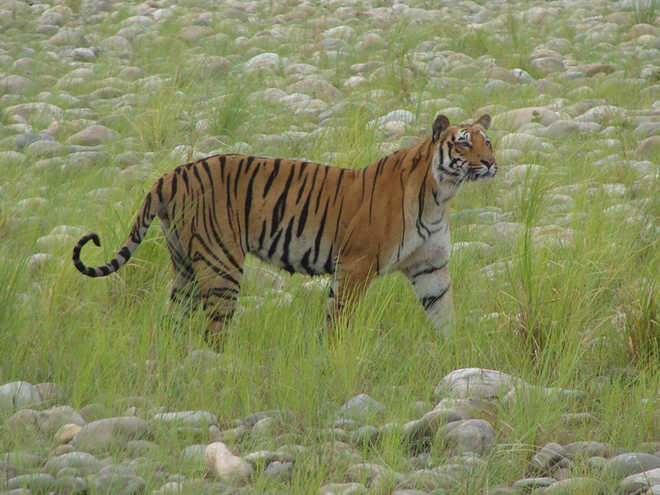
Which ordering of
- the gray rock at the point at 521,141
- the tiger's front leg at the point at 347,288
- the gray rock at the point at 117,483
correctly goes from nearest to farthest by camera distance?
the gray rock at the point at 117,483 → the tiger's front leg at the point at 347,288 → the gray rock at the point at 521,141

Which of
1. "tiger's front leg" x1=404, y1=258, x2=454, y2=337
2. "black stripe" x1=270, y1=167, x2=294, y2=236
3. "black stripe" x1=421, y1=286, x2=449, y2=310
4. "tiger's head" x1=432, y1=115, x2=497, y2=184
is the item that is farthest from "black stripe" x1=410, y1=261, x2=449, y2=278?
"black stripe" x1=270, y1=167, x2=294, y2=236

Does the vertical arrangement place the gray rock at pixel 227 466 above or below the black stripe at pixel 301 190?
below

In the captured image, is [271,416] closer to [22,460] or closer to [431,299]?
[22,460]

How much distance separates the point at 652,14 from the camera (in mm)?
11852

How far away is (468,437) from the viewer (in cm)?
341

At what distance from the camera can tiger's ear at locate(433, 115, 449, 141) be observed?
4.96 m

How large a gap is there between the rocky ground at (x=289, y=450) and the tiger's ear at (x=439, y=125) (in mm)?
1524

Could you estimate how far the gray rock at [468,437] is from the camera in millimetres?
3404

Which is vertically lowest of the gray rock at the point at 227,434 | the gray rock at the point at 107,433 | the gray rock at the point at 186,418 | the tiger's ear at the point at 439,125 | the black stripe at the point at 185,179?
the gray rock at the point at 227,434

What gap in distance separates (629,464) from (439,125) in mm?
2279

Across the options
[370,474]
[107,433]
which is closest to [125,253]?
[107,433]

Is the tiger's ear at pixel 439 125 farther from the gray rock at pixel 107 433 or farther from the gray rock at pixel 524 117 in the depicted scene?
the gray rock at pixel 524 117

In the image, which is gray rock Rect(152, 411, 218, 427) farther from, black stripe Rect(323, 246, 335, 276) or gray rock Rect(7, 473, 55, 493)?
black stripe Rect(323, 246, 335, 276)

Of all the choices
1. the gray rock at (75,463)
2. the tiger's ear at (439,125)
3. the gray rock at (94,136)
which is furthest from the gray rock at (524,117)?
the gray rock at (75,463)
